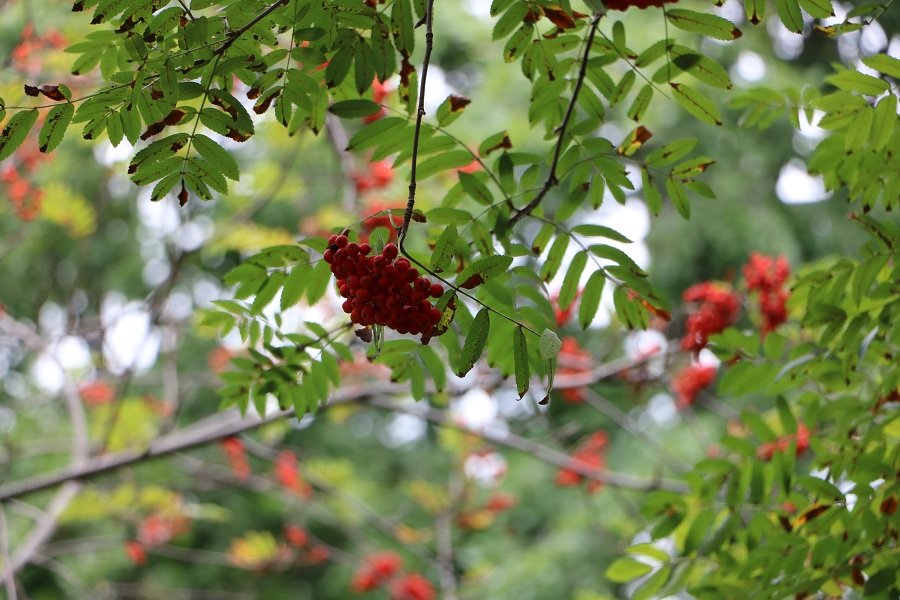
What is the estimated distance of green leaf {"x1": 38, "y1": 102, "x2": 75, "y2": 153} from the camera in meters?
1.02

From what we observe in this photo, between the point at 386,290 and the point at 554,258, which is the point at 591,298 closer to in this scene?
the point at 554,258

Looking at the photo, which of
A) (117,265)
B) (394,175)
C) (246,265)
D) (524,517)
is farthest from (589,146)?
(117,265)

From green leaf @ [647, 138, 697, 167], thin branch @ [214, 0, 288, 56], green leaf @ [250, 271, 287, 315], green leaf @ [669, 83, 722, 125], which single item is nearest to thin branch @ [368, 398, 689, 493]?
green leaf @ [250, 271, 287, 315]

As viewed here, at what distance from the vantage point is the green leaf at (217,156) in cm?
106

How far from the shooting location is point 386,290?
0.99 meters

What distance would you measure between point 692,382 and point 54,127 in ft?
8.37

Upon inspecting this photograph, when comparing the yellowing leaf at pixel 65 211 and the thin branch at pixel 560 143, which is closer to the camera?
the thin branch at pixel 560 143

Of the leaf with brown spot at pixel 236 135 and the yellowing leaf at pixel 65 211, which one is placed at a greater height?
the yellowing leaf at pixel 65 211

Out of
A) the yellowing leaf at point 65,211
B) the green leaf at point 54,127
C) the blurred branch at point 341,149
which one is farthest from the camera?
the yellowing leaf at point 65,211

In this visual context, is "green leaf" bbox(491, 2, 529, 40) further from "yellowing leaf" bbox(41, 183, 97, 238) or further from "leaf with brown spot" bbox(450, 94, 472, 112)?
"yellowing leaf" bbox(41, 183, 97, 238)

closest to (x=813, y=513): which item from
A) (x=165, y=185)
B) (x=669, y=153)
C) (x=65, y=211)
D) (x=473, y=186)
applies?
(x=669, y=153)

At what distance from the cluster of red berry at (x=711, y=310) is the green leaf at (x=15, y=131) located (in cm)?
163

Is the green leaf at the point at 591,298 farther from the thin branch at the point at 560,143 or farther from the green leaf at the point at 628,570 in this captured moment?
the green leaf at the point at 628,570

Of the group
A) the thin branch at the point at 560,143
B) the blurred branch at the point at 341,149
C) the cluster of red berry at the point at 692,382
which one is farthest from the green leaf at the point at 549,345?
the cluster of red berry at the point at 692,382
